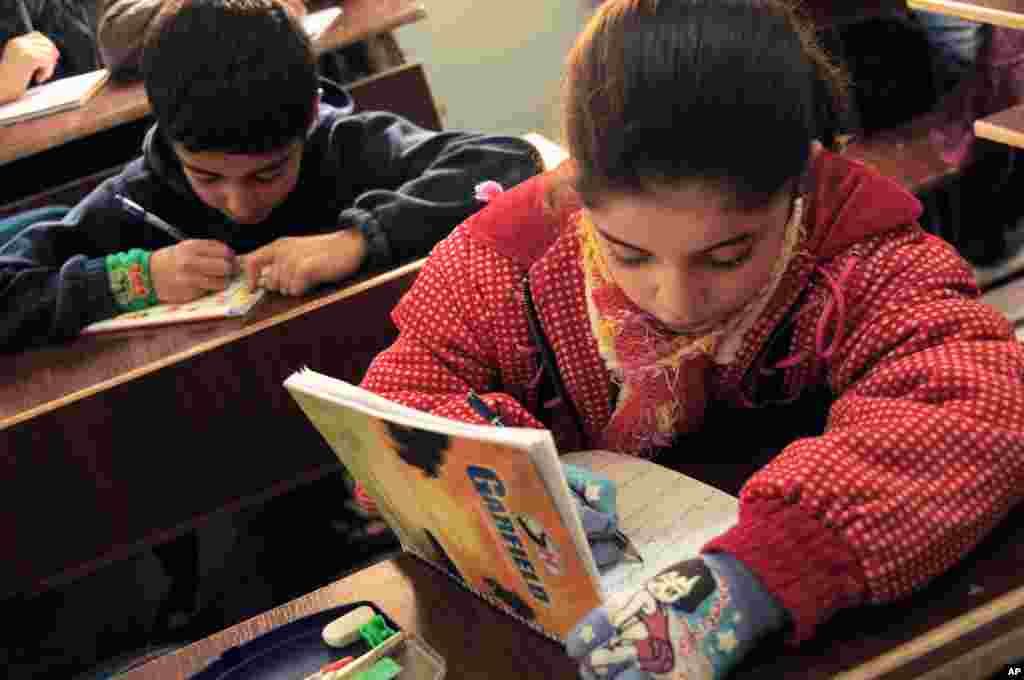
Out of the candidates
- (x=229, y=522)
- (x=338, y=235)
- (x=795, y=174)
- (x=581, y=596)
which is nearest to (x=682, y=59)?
(x=795, y=174)

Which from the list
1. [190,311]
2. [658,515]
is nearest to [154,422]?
[190,311]

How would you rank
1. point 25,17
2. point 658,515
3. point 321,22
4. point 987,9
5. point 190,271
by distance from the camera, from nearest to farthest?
1. point 658,515
2. point 987,9
3. point 190,271
4. point 321,22
5. point 25,17

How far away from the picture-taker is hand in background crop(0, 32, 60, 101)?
7.97ft

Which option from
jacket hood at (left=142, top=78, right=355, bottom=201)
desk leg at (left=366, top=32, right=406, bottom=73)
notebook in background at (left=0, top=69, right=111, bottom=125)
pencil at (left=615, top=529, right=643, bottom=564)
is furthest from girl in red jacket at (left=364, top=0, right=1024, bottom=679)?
desk leg at (left=366, top=32, right=406, bottom=73)

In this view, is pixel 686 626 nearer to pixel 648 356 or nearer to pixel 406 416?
pixel 406 416

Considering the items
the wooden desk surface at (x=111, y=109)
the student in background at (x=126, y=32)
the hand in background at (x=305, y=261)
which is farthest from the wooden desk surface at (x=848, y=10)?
the hand in background at (x=305, y=261)

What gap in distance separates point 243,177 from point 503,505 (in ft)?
3.44

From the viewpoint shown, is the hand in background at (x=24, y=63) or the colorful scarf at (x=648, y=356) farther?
the hand in background at (x=24, y=63)

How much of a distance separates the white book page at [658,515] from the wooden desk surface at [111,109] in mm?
1456

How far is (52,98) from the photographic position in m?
2.34

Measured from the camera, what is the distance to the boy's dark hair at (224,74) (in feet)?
5.17

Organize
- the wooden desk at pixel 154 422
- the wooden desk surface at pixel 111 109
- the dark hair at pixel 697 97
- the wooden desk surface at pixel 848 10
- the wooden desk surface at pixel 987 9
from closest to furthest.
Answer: the dark hair at pixel 697 97 → the wooden desk surface at pixel 987 9 → the wooden desk at pixel 154 422 → the wooden desk surface at pixel 111 109 → the wooden desk surface at pixel 848 10

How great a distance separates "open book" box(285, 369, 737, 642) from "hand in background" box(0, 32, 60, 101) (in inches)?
73.0

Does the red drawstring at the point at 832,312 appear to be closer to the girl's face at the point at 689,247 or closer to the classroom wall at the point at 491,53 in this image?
the girl's face at the point at 689,247
